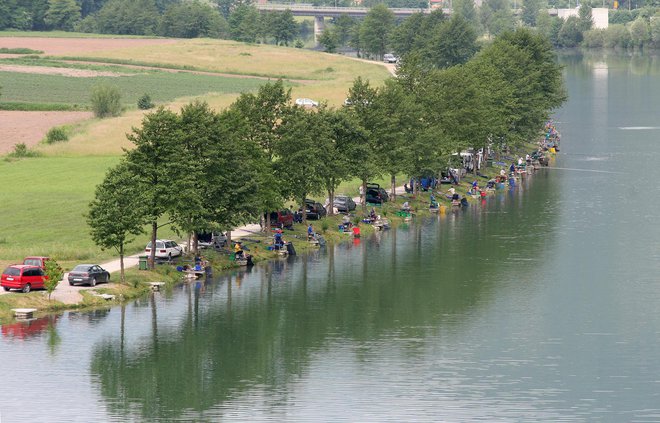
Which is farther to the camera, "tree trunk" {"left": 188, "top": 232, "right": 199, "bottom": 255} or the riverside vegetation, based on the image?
"tree trunk" {"left": 188, "top": 232, "right": 199, "bottom": 255}

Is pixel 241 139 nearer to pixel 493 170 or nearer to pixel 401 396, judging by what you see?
pixel 401 396

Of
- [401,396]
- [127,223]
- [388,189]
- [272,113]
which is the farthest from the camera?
[388,189]

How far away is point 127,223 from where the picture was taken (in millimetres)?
105562

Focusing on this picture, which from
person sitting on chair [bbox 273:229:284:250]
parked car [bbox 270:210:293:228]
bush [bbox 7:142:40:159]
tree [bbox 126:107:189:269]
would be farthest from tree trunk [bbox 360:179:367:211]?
bush [bbox 7:142:40:159]

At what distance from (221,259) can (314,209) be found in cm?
2205

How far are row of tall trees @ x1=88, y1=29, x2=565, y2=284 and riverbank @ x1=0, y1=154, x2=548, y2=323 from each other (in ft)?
9.87

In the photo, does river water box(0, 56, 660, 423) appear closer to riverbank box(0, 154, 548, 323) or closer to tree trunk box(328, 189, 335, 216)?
riverbank box(0, 154, 548, 323)

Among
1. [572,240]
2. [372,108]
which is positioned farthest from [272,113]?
[572,240]

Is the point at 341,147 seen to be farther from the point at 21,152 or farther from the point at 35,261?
the point at 21,152

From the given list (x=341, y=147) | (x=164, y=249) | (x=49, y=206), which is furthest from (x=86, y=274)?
(x=341, y=147)

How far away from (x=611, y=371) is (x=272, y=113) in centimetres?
5627

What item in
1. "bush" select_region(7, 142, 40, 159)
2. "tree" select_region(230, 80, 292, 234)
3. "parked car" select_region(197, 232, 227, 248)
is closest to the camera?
"parked car" select_region(197, 232, 227, 248)

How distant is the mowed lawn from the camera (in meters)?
117

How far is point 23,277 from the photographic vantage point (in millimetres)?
100312
